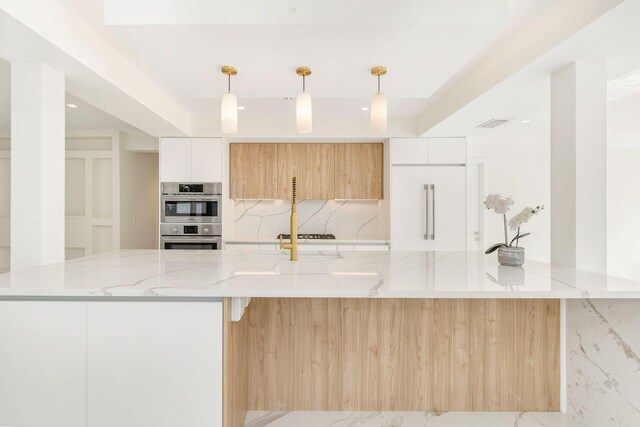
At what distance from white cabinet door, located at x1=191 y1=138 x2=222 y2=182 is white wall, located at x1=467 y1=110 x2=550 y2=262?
3.39 m

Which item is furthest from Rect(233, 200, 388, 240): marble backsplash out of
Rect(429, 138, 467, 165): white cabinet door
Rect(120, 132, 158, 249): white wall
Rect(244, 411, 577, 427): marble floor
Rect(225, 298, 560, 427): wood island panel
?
Rect(244, 411, 577, 427): marble floor

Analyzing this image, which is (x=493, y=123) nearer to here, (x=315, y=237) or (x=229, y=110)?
(x=315, y=237)

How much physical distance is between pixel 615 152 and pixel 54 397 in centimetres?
748

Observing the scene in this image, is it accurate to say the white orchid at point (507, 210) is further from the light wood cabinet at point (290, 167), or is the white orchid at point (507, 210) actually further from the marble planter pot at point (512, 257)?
the light wood cabinet at point (290, 167)

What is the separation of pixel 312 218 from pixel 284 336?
2942 millimetres

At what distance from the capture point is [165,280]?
1.47m

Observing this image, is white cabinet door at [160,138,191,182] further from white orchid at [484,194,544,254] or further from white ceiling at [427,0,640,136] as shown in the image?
white orchid at [484,194,544,254]

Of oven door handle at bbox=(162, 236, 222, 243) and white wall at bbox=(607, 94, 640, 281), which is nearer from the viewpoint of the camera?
oven door handle at bbox=(162, 236, 222, 243)

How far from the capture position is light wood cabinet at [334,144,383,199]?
14.3 ft

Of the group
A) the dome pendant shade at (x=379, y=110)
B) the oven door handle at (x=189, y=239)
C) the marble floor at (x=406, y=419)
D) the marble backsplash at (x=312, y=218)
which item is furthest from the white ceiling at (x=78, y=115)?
the marble floor at (x=406, y=419)

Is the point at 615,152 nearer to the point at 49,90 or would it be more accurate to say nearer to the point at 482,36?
the point at 482,36

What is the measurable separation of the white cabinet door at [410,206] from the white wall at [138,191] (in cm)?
357

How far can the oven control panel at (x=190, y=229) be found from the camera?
417cm

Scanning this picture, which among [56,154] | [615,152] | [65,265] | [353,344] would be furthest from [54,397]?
[615,152]
